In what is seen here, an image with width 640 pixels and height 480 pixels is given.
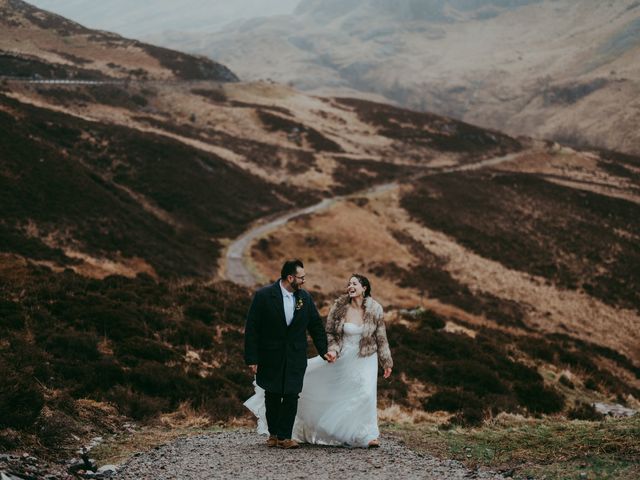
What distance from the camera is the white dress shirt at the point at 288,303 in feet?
25.4

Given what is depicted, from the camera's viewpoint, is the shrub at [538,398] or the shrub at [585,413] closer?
the shrub at [585,413]

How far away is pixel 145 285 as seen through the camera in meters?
20.2

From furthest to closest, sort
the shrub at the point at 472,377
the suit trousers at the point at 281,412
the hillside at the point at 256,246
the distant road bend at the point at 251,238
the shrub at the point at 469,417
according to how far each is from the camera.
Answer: the distant road bend at the point at 251,238 < the shrub at the point at 472,377 < the hillside at the point at 256,246 < the shrub at the point at 469,417 < the suit trousers at the point at 281,412

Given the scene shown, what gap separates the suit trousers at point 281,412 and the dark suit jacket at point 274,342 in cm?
23

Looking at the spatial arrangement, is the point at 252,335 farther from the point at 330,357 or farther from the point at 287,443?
the point at 287,443

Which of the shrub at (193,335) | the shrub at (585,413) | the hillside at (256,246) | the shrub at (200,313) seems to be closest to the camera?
the hillside at (256,246)

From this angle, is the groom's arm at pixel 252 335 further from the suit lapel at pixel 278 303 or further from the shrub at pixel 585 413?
the shrub at pixel 585 413

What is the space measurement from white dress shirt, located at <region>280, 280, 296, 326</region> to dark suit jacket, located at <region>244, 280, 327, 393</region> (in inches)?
2.0

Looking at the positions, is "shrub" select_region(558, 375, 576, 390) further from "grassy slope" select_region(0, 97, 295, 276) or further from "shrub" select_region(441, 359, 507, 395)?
"grassy slope" select_region(0, 97, 295, 276)

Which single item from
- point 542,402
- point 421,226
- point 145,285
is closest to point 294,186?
point 421,226

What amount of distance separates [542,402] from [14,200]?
83.1 feet

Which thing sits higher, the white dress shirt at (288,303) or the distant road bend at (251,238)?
the white dress shirt at (288,303)

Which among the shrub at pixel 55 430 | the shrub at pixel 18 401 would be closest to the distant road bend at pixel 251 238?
the shrub at pixel 55 430

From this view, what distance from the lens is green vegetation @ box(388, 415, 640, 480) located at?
621 centimetres
